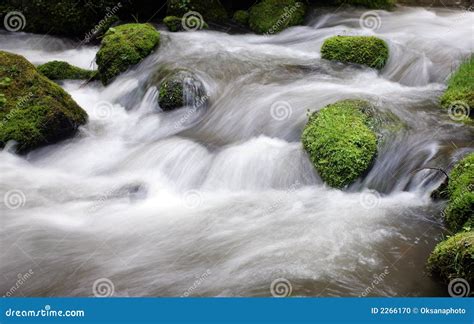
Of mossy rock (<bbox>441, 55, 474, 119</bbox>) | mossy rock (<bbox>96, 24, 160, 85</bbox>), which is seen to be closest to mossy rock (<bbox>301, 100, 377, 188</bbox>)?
mossy rock (<bbox>441, 55, 474, 119</bbox>)

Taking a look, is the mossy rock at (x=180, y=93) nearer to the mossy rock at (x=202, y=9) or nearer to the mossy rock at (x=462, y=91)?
the mossy rock at (x=462, y=91)

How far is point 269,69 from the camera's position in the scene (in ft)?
34.6

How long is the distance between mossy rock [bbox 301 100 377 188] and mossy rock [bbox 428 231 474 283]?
5.86 feet

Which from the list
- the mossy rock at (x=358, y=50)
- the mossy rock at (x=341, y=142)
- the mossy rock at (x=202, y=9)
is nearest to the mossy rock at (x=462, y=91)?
the mossy rock at (x=358, y=50)

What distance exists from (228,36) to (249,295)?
28.7 ft

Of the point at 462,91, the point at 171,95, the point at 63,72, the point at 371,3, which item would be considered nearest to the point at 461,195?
the point at 462,91

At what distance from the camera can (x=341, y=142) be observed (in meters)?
7.16

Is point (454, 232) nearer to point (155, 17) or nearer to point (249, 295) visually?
point (249, 295)

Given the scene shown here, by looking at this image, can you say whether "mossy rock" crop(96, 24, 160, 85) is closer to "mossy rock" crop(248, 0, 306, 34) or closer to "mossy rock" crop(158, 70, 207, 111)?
"mossy rock" crop(158, 70, 207, 111)

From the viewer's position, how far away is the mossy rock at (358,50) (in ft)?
34.2

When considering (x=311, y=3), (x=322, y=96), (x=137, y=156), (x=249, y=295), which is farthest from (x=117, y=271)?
(x=311, y=3)

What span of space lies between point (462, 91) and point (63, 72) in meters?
7.75

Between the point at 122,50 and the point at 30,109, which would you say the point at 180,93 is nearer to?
the point at 122,50

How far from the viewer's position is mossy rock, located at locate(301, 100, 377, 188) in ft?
23.1
